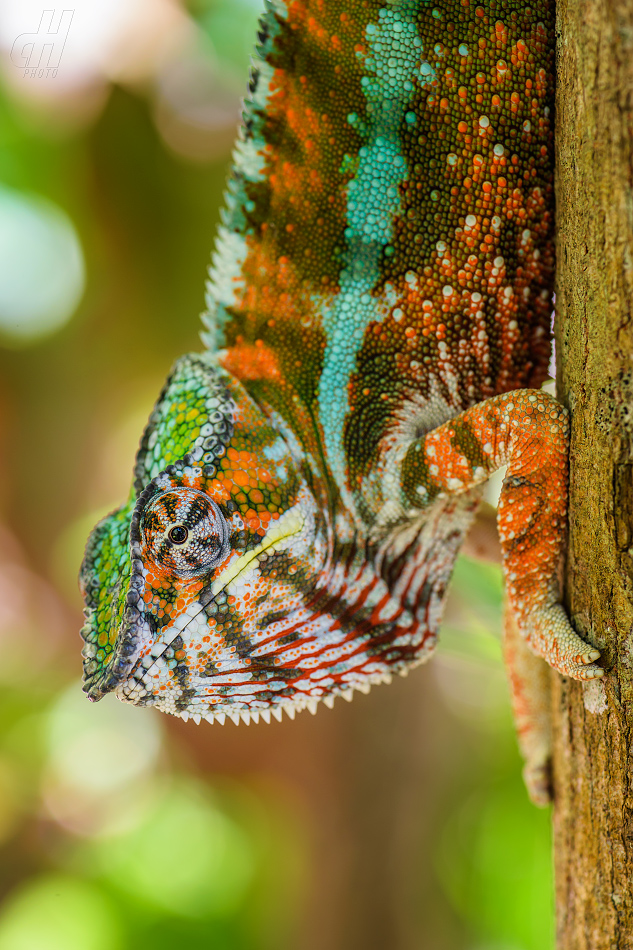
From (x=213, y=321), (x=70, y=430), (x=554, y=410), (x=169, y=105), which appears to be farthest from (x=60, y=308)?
(x=554, y=410)

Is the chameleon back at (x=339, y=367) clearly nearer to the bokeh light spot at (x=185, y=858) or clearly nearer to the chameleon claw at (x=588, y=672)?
the chameleon claw at (x=588, y=672)

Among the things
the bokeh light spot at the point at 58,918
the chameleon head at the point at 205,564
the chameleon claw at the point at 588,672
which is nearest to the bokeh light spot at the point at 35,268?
the chameleon head at the point at 205,564

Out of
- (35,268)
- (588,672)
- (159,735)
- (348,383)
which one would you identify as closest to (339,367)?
(348,383)

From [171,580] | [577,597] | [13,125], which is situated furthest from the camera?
[13,125]

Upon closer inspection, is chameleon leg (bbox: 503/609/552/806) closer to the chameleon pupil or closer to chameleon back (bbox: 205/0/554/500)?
chameleon back (bbox: 205/0/554/500)

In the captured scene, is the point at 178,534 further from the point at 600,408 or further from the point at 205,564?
the point at 600,408

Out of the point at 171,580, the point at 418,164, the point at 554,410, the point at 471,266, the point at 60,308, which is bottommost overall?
the point at 171,580

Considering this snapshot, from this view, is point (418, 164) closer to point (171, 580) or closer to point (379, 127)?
point (379, 127)

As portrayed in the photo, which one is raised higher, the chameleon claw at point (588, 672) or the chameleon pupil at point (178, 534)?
the chameleon pupil at point (178, 534)
